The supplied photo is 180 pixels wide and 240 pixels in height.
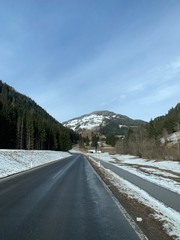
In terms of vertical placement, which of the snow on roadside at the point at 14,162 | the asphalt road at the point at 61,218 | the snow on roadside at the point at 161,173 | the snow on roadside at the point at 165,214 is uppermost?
the snow on roadside at the point at 14,162

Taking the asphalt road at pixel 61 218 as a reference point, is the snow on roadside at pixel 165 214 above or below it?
below

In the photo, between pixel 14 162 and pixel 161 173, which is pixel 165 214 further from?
pixel 14 162

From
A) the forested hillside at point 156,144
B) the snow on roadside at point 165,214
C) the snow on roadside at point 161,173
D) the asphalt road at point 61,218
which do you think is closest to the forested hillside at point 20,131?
the forested hillside at point 156,144

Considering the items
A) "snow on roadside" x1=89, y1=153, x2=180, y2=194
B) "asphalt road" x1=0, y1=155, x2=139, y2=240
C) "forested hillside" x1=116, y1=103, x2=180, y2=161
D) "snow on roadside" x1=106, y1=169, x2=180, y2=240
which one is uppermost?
"forested hillside" x1=116, y1=103, x2=180, y2=161

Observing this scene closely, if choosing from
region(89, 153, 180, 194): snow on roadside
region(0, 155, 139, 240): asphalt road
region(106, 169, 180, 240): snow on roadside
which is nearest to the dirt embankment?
region(106, 169, 180, 240): snow on roadside

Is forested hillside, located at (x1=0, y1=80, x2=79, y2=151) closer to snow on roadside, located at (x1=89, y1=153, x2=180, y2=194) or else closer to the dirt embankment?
snow on roadside, located at (x1=89, y1=153, x2=180, y2=194)

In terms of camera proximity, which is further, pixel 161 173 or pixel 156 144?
pixel 156 144

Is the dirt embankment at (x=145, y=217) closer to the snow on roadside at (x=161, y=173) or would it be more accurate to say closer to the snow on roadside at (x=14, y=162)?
the snow on roadside at (x=161, y=173)

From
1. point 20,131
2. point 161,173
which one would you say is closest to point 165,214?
point 161,173

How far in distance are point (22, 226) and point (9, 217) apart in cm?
122

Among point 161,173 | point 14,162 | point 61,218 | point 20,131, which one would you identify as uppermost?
point 20,131

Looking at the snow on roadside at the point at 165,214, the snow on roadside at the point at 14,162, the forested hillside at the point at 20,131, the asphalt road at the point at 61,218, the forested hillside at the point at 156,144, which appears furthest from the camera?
the forested hillside at the point at 20,131

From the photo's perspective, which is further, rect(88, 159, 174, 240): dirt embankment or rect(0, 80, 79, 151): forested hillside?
rect(0, 80, 79, 151): forested hillside

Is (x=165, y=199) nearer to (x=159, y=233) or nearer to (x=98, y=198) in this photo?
(x=98, y=198)
